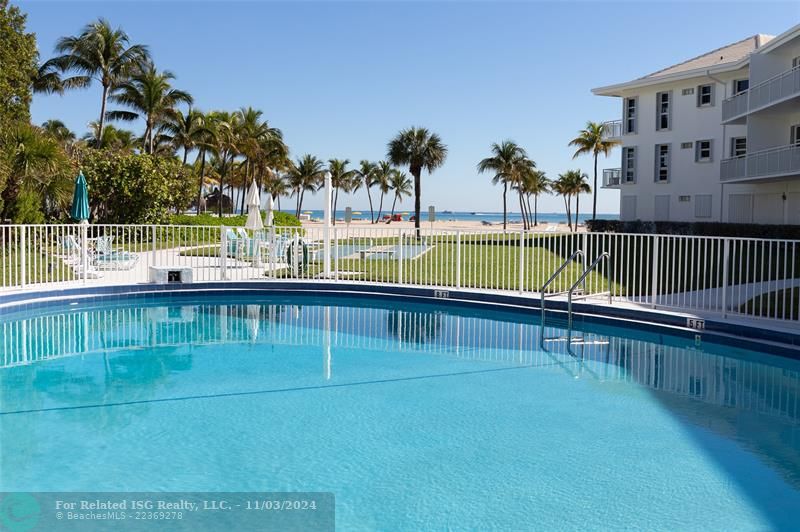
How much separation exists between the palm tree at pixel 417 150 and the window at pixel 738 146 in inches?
918

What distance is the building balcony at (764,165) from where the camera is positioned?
81.7 ft

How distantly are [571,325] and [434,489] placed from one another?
279 inches

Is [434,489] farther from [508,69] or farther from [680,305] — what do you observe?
[508,69]

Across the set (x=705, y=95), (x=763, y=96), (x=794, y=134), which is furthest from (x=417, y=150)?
(x=763, y=96)

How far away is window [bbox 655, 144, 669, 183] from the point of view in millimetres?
34344

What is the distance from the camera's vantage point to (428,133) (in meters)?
51.4

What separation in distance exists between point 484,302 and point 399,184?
3243 inches

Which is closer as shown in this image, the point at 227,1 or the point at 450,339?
the point at 450,339

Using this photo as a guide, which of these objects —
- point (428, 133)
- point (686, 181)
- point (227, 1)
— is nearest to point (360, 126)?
point (428, 133)

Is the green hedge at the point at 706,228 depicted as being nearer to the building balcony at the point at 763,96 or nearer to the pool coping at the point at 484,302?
the building balcony at the point at 763,96

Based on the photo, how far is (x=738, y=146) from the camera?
104ft

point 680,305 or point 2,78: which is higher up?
point 2,78

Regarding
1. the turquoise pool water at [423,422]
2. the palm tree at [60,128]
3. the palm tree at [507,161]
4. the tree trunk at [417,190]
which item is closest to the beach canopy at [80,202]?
the turquoise pool water at [423,422]

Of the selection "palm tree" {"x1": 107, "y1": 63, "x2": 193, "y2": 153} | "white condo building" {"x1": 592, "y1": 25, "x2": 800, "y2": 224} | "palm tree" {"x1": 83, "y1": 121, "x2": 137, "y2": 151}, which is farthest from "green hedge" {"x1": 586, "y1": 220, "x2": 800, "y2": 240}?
"palm tree" {"x1": 83, "y1": 121, "x2": 137, "y2": 151}
